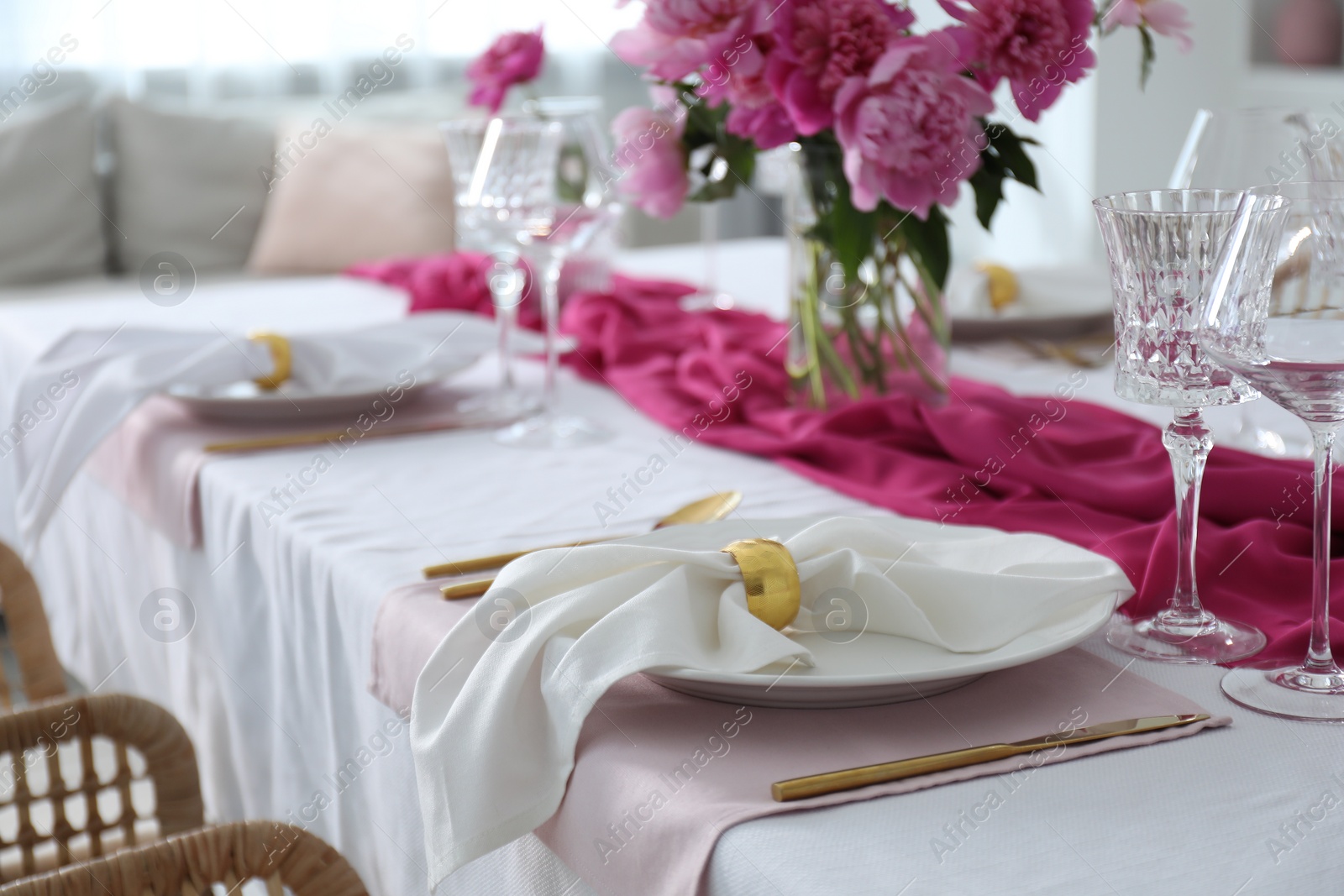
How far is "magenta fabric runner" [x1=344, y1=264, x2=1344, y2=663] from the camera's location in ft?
2.52

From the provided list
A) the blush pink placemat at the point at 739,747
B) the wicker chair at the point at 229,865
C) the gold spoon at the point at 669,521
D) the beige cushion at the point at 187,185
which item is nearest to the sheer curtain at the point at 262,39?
the beige cushion at the point at 187,185

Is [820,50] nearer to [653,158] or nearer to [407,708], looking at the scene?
[653,158]

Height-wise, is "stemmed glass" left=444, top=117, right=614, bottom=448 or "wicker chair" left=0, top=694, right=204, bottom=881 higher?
"stemmed glass" left=444, top=117, right=614, bottom=448

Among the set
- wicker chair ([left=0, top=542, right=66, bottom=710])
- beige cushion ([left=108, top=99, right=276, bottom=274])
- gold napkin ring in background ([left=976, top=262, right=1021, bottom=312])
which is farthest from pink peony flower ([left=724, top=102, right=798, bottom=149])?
beige cushion ([left=108, top=99, right=276, bottom=274])

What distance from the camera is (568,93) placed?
3.90 m

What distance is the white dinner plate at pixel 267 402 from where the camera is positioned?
1.21 m

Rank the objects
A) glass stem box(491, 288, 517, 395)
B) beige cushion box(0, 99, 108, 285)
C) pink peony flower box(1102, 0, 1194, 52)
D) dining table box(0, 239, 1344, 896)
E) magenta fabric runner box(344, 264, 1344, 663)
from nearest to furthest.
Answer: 1. dining table box(0, 239, 1344, 896)
2. magenta fabric runner box(344, 264, 1344, 663)
3. pink peony flower box(1102, 0, 1194, 52)
4. glass stem box(491, 288, 517, 395)
5. beige cushion box(0, 99, 108, 285)

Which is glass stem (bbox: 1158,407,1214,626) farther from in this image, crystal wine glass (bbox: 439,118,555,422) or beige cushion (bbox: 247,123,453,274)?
beige cushion (bbox: 247,123,453,274)

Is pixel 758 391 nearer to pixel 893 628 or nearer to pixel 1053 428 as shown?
pixel 1053 428

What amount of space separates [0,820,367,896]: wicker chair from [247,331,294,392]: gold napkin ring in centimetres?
60

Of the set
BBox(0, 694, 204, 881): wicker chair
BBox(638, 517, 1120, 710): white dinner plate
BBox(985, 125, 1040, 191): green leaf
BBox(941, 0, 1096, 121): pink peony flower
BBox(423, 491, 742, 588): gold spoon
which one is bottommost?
BBox(0, 694, 204, 881): wicker chair

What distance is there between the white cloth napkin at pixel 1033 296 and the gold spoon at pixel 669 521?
62 cm

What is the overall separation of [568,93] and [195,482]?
2.93 meters

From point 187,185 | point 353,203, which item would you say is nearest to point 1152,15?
point 353,203
